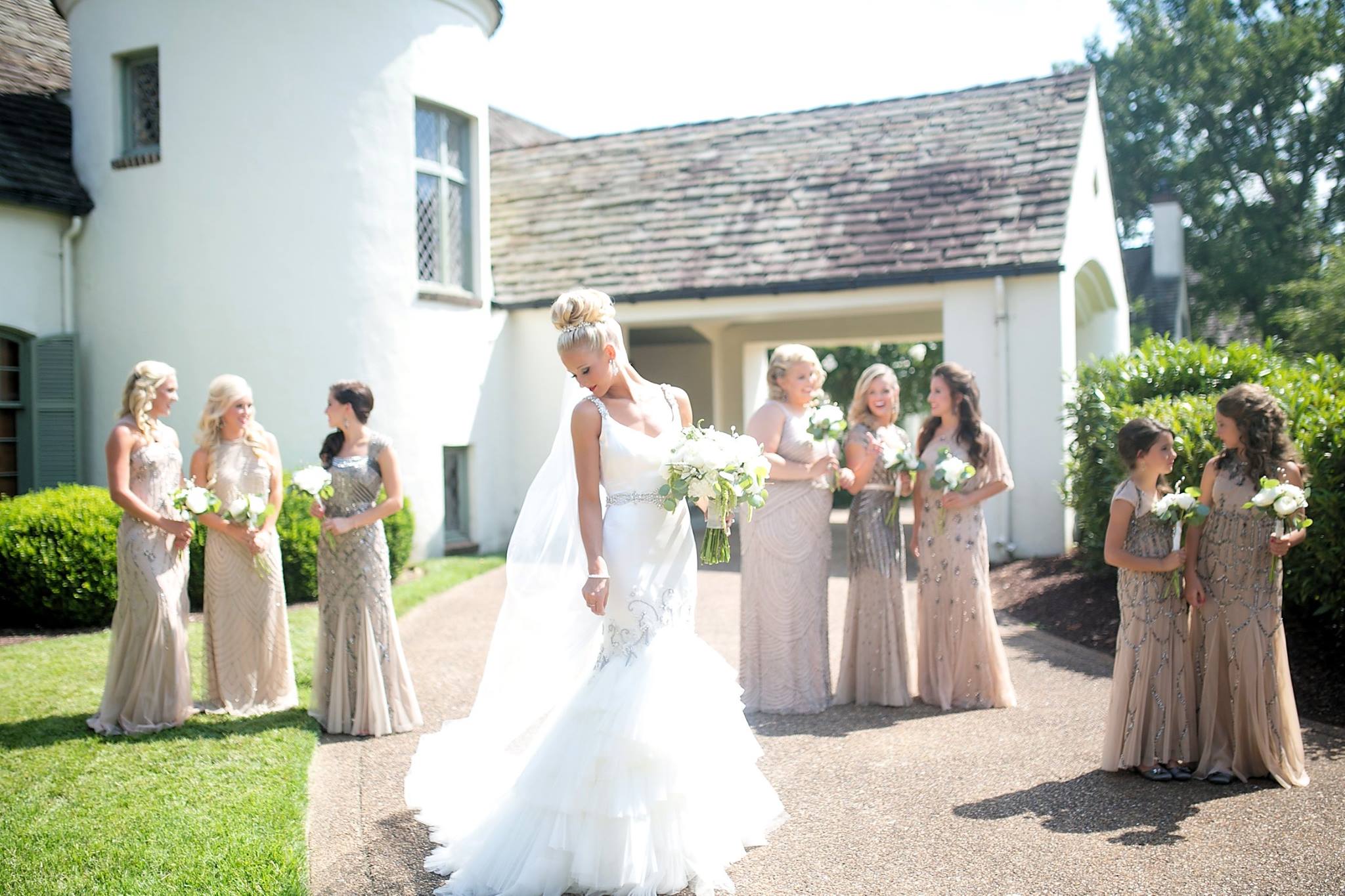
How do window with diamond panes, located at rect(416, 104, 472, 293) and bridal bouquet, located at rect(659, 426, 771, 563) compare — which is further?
window with diamond panes, located at rect(416, 104, 472, 293)

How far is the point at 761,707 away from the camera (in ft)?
22.6

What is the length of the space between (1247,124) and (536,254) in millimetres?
32255

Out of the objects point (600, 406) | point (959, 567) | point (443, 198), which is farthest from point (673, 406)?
point (443, 198)

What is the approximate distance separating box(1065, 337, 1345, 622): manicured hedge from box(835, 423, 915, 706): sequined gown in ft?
7.35

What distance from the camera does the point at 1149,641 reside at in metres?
5.38

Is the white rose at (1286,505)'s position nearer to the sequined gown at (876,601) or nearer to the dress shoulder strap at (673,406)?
the sequined gown at (876,601)

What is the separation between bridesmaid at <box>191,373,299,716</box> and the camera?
22.6 ft

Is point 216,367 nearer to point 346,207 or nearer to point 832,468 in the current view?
point 346,207

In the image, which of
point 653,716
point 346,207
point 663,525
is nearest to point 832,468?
point 663,525

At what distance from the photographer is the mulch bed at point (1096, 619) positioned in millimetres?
6832

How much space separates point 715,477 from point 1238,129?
40.2 m

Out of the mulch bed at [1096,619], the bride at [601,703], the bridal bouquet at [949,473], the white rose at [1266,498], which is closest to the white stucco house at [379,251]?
the mulch bed at [1096,619]

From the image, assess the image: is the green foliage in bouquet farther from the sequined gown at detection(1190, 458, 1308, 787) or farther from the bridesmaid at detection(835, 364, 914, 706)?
the sequined gown at detection(1190, 458, 1308, 787)

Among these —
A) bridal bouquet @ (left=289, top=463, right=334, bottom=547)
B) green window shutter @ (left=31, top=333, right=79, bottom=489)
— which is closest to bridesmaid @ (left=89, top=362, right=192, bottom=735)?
bridal bouquet @ (left=289, top=463, right=334, bottom=547)
